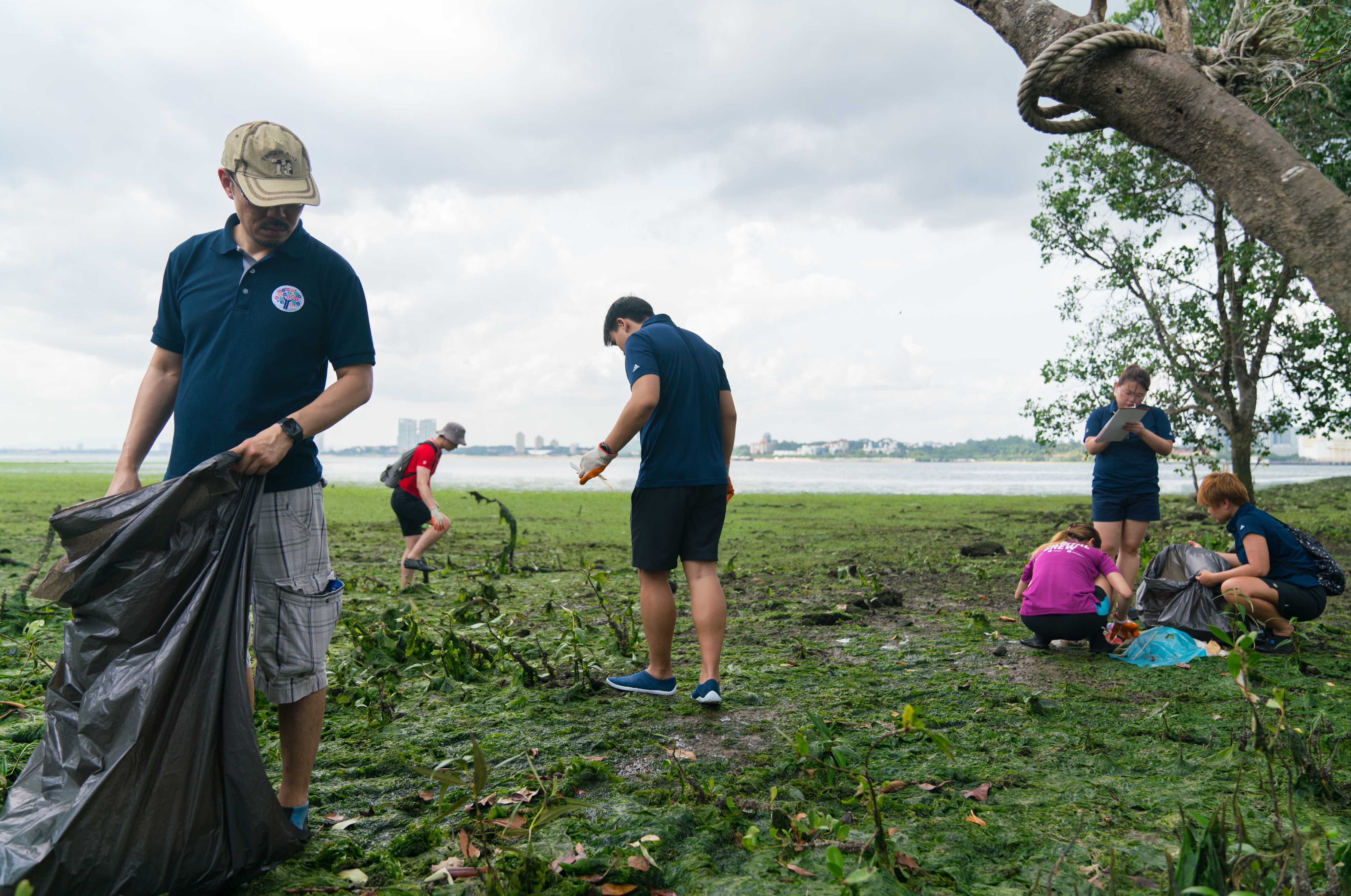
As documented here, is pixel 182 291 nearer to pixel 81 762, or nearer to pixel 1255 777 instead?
pixel 81 762

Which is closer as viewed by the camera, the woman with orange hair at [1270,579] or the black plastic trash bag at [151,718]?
the black plastic trash bag at [151,718]

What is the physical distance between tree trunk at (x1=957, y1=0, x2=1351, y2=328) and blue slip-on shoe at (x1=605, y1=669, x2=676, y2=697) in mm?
3030

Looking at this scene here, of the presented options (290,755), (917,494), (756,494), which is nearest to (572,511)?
(756,494)

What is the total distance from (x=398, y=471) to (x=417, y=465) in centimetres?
18

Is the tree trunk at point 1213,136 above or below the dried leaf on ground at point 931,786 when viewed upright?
above

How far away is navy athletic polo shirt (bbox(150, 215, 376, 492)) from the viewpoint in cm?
227

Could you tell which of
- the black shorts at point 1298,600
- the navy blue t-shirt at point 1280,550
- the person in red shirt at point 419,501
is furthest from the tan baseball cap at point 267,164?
the black shorts at point 1298,600

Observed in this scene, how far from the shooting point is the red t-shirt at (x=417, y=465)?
23.2 feet

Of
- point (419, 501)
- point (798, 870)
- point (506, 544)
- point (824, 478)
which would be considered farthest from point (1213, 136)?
point (824, 478)

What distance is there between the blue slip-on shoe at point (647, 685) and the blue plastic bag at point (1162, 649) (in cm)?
264

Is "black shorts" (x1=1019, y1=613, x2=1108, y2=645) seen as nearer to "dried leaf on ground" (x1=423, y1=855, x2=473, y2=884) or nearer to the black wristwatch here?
"dried leaf on ground" (x1=423, y1=855, x2=473, y2=884)

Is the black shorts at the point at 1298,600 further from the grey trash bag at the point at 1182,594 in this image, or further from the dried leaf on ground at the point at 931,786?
the dried leaf on ground at the point at 931,786

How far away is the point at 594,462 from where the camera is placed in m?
3.72

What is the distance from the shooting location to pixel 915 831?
2.27 metres
